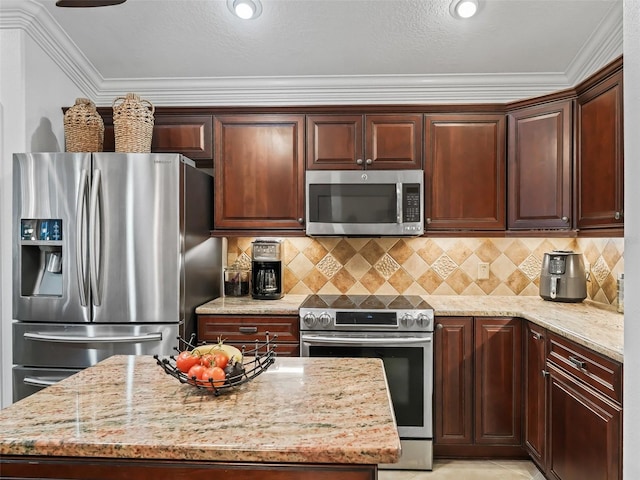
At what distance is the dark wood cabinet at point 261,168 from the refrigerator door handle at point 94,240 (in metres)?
0.80

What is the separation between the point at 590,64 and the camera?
2879mm

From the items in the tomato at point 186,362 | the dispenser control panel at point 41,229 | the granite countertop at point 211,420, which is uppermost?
the dispenser control panel at point 41,229

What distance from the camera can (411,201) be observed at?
9.84 ft

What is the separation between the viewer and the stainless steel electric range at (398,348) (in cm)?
271

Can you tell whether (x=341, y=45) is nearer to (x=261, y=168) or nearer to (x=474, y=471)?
(x=261, y=168)

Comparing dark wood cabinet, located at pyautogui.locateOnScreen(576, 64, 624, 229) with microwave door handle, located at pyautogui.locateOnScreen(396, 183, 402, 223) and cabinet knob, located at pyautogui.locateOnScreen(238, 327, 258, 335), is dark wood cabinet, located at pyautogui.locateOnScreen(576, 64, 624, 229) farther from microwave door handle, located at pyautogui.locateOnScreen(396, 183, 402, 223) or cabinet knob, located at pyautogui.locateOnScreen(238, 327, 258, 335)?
cabinet knob, located at pyautogui.locateOnScreen(238, 327, 258, 335)

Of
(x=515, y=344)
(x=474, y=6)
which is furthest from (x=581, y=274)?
(x=474, y=6)

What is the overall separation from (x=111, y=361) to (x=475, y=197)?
96.1 inches

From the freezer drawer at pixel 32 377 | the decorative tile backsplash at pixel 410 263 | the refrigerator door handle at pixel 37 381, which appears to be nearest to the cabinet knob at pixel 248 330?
the decorative tile backsplash at pixel 410 263

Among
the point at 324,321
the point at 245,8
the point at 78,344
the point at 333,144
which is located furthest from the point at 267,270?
the point at 245,8

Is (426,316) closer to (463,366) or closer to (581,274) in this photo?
(463,366)

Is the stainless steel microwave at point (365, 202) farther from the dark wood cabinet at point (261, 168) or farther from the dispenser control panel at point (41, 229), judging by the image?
the dispenser control panel at point (41, 229)

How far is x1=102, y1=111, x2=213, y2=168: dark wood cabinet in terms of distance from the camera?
313 centimetres

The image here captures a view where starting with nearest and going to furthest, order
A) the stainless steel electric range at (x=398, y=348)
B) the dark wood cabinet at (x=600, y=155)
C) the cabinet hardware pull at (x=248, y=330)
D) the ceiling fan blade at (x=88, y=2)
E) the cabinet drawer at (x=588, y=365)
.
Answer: the ceiling fan blade at (x=88, y=2), the cabinet drawer at (x=588, y=365), the dark wood cabinet at (x=600, y=155), the stainless steel electric range at (x=398, y=348), the cabinet hardware pull at (x=248, y=330)
